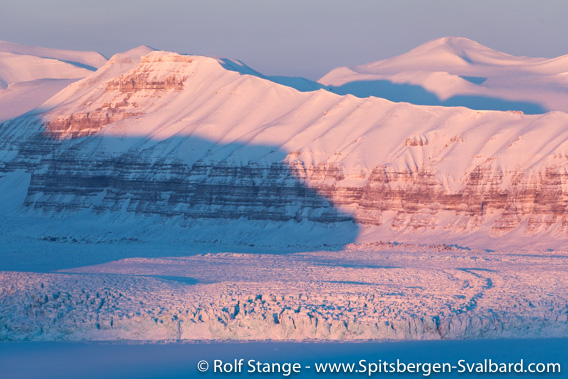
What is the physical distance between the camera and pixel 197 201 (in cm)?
7962

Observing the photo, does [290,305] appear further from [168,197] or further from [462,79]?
[462,79]

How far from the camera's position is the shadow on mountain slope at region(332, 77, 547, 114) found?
13200 centimetres

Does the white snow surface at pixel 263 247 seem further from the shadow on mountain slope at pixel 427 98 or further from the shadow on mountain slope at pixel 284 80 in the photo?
the shadow on mountain slope at pixel 427 98

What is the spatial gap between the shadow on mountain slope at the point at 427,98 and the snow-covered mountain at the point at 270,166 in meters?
41.8

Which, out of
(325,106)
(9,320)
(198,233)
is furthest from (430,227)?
(9,320)

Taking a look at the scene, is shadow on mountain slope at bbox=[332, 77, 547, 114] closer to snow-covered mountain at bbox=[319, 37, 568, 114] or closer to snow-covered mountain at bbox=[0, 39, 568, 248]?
snow-covered mountain at bbox=[319, 37, 568, 114]

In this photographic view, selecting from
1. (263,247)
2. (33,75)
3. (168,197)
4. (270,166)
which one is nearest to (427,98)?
(270,166)

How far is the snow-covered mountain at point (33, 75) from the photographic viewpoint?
14588cm

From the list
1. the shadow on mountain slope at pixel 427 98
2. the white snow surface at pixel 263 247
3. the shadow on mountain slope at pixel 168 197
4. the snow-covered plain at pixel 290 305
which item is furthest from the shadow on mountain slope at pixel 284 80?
the snow-covered plain at pixel 290 305

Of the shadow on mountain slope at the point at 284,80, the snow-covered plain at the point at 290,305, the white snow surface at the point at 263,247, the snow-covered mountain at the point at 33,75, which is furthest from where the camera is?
the snow-covered mountain at the point at 33,75

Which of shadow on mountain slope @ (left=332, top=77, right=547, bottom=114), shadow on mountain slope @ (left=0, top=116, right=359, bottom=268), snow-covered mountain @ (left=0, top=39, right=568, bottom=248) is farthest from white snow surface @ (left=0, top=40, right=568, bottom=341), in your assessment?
shadow on mountain slope @ (left=332, top=77, right=547, bottom=114)

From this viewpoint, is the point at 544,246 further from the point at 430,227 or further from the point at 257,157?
the point at 257,157

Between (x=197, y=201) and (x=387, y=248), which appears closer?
(x=387, y=248)

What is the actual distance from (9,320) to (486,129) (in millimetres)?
50132
